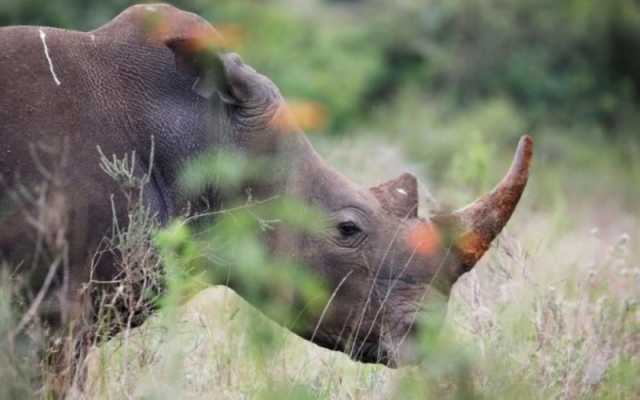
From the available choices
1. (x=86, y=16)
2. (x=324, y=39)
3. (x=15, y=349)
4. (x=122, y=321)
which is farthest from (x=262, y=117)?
(x=324, y=39)

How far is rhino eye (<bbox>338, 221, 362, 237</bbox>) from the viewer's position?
21.3ft

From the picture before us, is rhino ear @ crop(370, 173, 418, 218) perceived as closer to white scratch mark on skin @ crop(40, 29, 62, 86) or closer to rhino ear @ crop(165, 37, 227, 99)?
rhino ear @ crop(165, 37, 227, 99)

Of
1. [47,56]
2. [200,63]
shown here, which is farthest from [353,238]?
[47,56]

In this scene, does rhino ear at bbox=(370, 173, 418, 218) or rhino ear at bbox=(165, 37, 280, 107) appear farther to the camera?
rhino ear at bbox=(370, 173, 418, 218)

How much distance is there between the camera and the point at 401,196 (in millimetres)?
6637

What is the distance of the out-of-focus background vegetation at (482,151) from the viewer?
623cm

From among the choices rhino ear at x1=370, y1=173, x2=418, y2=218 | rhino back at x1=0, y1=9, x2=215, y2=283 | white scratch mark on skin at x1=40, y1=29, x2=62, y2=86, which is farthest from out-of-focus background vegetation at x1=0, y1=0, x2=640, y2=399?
white scratch mark on skin at x1=40, y1=29, x2=62, y2=86

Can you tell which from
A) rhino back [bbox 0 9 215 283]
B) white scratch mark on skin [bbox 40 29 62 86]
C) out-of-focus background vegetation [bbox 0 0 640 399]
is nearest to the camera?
rhino back [bbox 0 9 215 283]

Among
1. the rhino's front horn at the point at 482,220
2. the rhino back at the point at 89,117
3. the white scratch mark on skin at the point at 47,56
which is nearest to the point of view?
the rhino back at the point at 89,117

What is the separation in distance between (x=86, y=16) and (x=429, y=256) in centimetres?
1155

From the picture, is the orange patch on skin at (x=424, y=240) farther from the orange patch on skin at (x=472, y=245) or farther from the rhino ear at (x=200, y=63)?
the rhino ear at (x=200, y=63)

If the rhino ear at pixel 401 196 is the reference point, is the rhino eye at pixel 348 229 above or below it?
below

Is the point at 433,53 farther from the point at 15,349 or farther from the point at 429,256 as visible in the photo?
the point at 15,349

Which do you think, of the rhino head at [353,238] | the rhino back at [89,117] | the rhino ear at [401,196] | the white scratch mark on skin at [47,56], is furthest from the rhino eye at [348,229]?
the white scratch mark on skin at [47,56]
